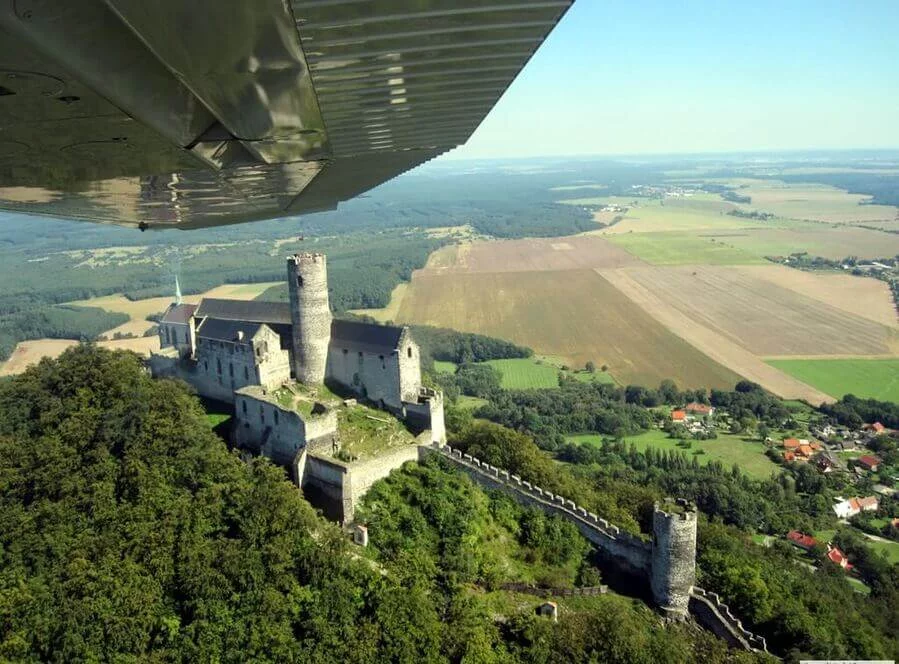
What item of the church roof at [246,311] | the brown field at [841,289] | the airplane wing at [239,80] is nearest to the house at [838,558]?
the church roof at [246,311]

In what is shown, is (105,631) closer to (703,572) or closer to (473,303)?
(703,572)

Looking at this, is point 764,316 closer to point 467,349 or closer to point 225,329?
point 467,349

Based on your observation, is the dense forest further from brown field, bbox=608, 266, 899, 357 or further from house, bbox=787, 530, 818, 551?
brown field, bbox=608, 266, 899, 357

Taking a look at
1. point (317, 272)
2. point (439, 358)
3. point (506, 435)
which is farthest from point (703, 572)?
point (439, 358)

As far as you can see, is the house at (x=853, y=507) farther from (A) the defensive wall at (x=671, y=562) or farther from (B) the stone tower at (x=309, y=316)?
(B) the stone tower at (x=309, y=316)

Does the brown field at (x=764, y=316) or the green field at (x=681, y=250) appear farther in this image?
the green field at (x=681, y=250)

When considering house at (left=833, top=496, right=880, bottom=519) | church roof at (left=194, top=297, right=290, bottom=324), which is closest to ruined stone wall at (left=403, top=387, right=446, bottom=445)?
church roof at (left=194, top=297, right=290, bottom=324)
